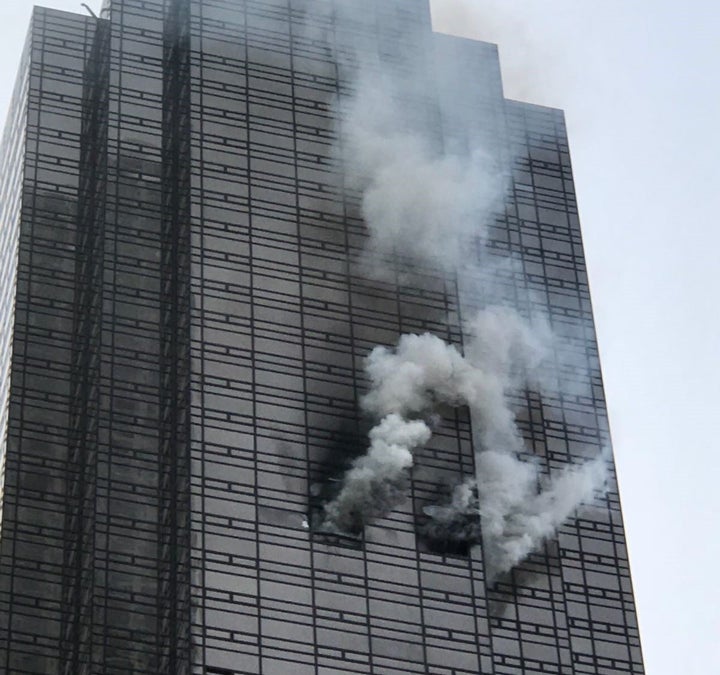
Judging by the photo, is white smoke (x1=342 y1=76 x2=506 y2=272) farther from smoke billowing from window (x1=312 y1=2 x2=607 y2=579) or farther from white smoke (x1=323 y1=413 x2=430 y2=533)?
white smoke (x1=323 y1=413 x2=430 y2=533)

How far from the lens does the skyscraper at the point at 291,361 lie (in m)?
116

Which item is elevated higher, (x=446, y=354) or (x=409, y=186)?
(x=409, y=186)

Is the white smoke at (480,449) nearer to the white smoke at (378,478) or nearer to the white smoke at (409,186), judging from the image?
the white smoke at (378,478)

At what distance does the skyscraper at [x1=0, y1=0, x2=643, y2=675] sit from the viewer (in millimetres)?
115688

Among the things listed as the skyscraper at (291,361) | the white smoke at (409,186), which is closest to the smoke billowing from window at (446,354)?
the white smoke at (409,186)

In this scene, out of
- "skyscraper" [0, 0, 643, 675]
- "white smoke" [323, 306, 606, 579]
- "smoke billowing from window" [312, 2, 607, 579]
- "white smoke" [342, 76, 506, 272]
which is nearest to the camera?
"skyscraper" [0, 0, 643, 675]

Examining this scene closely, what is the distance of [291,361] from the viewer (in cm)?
12281

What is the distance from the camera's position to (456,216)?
443 feet

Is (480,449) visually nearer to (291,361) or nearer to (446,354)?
(446,354)

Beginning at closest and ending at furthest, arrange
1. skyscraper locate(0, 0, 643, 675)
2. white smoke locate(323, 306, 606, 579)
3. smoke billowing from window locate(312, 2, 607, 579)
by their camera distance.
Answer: skyscraper locate(0, 0, 643, 675) → white smoke locate(323, 306, 606, 579) → smoke billowing from window locate(312, 2, 607, 579)

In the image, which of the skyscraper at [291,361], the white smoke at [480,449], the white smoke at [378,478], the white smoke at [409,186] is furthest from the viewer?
the white smoke at [409,186]

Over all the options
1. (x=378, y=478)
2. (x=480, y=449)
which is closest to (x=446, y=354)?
(x=480, y=449)

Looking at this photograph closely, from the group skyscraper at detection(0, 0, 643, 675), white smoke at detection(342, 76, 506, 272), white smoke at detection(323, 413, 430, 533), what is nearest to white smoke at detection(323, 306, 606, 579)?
white smoke at detection(323, 413, 430, 533)

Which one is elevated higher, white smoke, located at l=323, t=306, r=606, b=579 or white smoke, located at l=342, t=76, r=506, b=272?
white smoke, located at l=342, t=76, r=506, b=272
